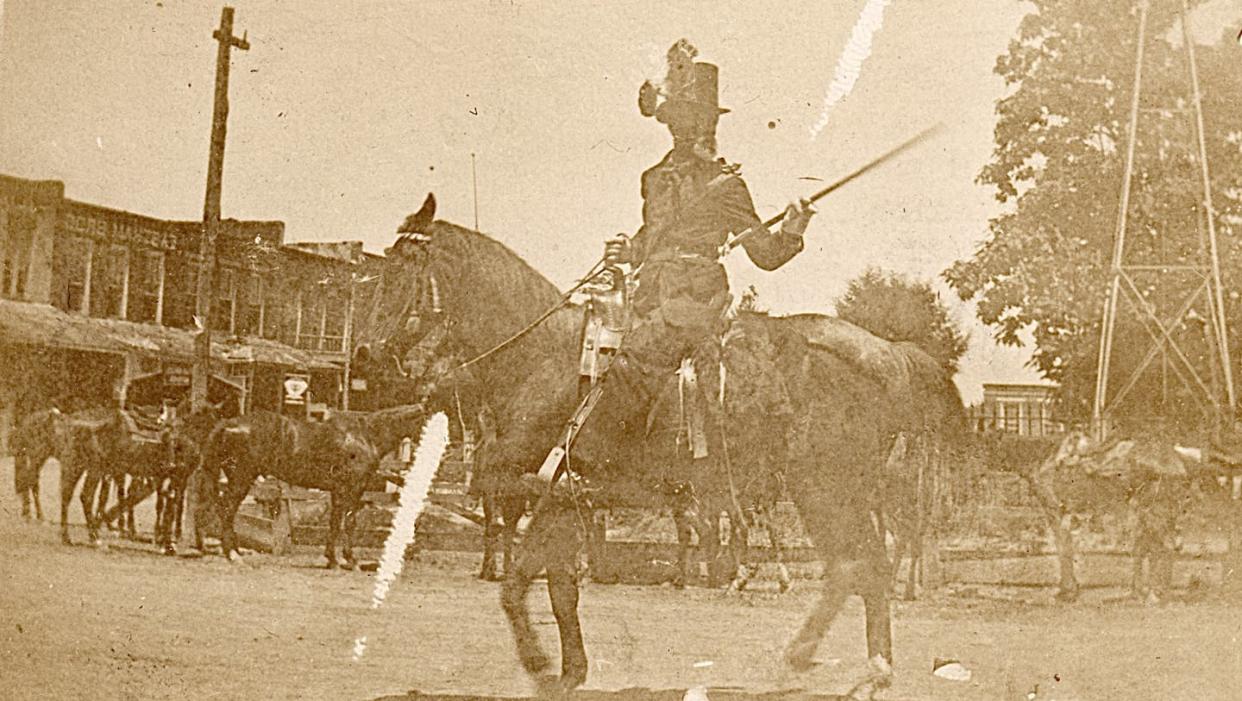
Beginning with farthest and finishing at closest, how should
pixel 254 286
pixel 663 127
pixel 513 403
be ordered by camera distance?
pixel 254 286
pixel 663 127
pixel 513 403

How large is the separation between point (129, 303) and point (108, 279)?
152mm

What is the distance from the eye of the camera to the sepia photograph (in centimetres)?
447

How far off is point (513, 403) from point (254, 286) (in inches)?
64.6

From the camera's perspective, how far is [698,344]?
4402 millimetres

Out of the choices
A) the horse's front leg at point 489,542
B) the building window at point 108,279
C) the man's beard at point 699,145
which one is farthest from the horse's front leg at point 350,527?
the man's beard at point 699,145

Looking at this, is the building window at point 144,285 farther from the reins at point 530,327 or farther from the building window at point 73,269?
the reins at point 530,327

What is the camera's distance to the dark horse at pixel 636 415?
433cm

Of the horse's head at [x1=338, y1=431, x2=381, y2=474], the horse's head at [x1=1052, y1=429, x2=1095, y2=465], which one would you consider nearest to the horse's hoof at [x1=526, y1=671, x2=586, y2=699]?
the horse's head at [x1=338, y1=431, x2=381, y2=474]

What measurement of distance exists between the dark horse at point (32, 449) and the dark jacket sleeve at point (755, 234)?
3573 mm

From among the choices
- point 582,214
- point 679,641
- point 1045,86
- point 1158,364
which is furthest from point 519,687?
point 1045,86

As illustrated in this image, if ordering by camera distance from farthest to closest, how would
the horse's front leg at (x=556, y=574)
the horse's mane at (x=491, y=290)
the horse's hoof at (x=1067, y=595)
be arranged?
the horse's hoof at (x=1067, y=595), the horse's mane at (x=491, y=290), the horse's front leg at (x=556, y=574)

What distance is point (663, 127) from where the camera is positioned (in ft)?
15.6

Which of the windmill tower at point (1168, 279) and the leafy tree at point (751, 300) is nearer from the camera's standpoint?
the windmill tower at point (1168, 279)

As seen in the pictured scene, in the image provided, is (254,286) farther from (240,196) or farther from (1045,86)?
(1045,86)
